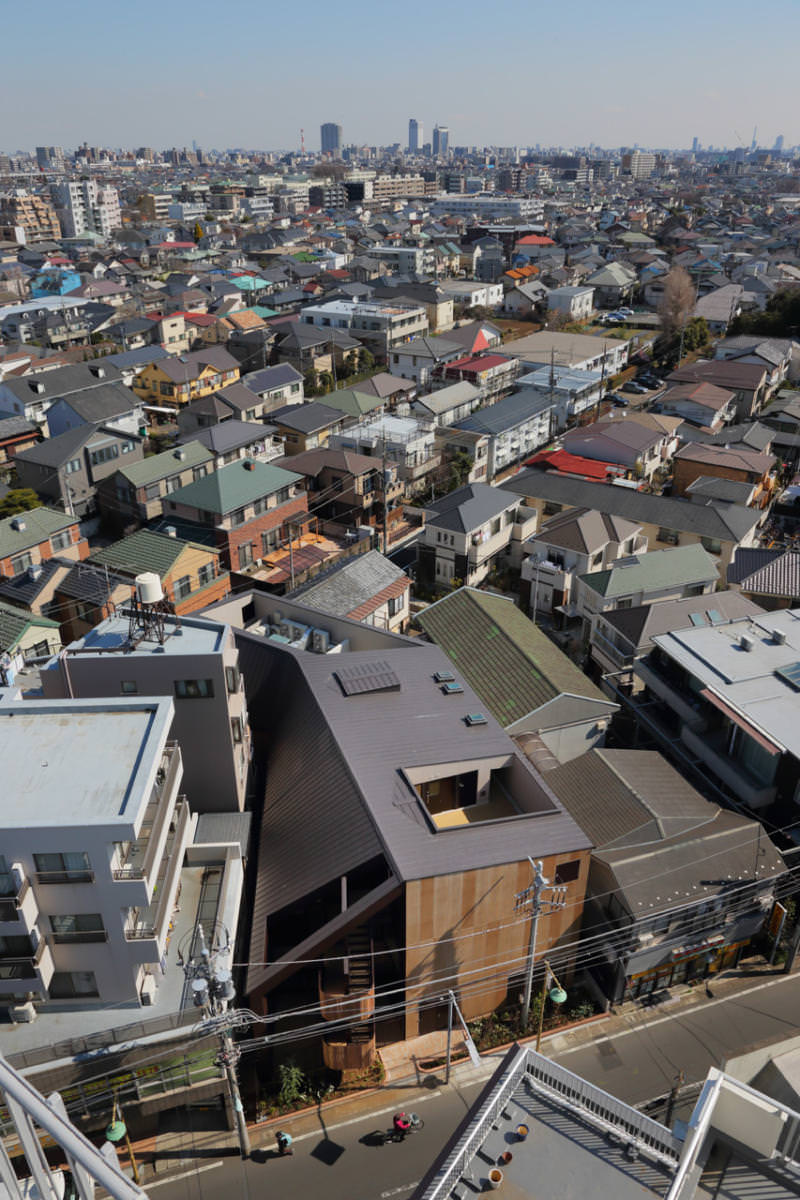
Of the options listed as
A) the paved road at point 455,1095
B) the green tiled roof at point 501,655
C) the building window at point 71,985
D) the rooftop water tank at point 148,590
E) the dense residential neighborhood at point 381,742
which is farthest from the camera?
the green tiled roof at point 501,655

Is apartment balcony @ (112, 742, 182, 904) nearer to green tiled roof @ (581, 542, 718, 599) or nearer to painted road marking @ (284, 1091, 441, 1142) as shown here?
painted road marking @ (284, 1091, 441, 1142)

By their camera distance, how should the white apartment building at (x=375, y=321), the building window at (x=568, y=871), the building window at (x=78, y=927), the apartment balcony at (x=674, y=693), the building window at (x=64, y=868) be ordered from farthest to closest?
1. the white apartment building at (x=375, y=321)
2. the apartment balcony at (x=674, y=693)
3. the building window at (x=568, y=871)
4. the building window at (x=78, y=927)
5. the building window at (x=64, y=868)

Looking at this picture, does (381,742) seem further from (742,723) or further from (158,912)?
(742,723)

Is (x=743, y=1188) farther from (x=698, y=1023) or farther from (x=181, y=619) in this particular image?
(x=181, y=619)

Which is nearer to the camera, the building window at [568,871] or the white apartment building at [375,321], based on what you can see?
the building window at [568,871]

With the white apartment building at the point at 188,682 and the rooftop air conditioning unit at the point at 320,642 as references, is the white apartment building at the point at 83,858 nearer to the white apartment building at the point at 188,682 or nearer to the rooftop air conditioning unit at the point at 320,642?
the white apartment building at the point at 188,682

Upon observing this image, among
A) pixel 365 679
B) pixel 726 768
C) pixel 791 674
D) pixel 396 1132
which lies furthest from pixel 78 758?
pixel 791 674

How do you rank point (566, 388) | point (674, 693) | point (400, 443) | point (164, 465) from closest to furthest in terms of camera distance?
point (674, 693)
point (164, 465)
point (400, 443)
point (566, 388)

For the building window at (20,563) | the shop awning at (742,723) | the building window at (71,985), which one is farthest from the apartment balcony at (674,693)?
the building window at (20,563)
